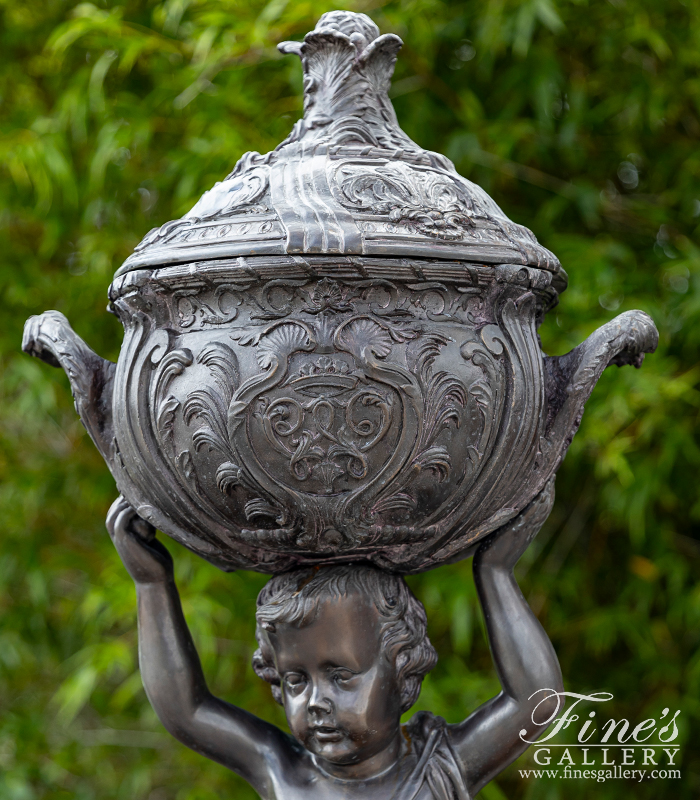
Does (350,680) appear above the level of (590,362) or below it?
below

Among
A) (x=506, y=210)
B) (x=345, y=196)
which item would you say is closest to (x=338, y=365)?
(x=345, y=196)

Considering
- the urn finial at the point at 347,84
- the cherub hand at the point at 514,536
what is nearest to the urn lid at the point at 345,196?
the urn finial at the point at 347,84

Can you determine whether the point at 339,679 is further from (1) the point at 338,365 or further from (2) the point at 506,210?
(2) the point at 506,210

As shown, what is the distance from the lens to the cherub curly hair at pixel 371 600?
4.05 feet

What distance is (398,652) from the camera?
1.28 metres

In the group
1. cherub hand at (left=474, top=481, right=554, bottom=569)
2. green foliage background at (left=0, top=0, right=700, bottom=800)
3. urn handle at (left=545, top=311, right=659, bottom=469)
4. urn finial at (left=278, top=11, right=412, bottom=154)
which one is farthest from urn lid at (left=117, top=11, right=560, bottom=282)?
green foliage background at (left=0, top=0, right=700, bottom=800)

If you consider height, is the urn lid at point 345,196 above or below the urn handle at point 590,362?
above

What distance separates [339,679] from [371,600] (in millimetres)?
112

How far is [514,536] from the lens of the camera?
4.20 feet

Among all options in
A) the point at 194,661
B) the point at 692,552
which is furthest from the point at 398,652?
the point at 692,552

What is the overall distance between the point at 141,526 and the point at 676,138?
171 cm

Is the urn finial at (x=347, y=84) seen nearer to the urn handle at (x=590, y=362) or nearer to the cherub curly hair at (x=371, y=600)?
the urn handle at (x=590, y=362)

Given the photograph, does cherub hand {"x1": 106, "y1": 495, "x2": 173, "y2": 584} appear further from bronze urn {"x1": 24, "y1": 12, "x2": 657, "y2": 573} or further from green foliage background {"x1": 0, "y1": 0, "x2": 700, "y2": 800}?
green foliage background {"x1": 0, "y1": 0, "x2": 700, "y2": 800}

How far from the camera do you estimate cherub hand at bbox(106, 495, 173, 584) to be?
133cm
